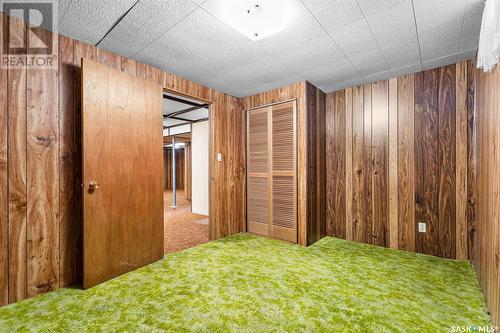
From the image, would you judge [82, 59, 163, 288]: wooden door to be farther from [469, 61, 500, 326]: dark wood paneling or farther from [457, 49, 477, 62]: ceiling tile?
[457, 49, 477, 62]: ceiling tile

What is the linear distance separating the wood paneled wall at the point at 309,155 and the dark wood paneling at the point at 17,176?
274 centimetres

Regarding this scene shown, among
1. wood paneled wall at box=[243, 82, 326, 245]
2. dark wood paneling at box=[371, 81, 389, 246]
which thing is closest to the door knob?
wood paneled wall at box=[243, 82, 326, 245]

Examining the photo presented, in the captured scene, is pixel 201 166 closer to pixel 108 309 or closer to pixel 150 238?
pixel 150 238

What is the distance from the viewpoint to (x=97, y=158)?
2.08 meters

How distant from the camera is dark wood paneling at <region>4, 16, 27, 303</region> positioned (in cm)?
178

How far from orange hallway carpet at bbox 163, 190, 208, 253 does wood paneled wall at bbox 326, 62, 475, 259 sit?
2.11 m

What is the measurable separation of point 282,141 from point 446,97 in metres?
1.99

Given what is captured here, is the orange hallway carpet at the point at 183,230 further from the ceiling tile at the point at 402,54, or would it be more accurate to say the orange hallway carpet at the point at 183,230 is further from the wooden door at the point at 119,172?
the ceiling tile at the point at 402,54

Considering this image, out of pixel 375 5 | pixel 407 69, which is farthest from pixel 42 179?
pixel 407 69

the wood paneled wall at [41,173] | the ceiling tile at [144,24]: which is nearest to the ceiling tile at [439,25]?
the ceiling tile at [144,24]

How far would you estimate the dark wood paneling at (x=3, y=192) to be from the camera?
1.74m

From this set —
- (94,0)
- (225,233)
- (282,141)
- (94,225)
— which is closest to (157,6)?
(94,0)

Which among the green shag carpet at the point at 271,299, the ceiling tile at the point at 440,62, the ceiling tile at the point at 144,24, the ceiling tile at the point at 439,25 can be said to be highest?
the ceiling tile at the point at 144,24

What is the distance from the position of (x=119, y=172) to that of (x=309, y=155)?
232 cm
